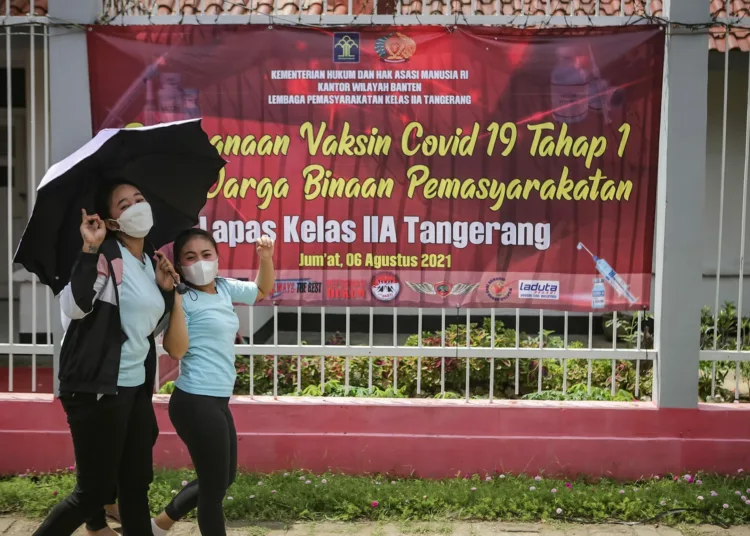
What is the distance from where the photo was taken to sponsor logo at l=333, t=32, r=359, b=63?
183 inches

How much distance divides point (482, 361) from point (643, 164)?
1583 mm

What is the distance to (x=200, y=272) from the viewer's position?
337 cm

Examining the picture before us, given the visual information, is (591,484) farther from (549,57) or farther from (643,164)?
(549,57)

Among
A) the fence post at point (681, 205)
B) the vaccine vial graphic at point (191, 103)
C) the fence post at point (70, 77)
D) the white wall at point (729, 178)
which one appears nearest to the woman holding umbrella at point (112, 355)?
the vaccine vial graphic at point (191, 103)

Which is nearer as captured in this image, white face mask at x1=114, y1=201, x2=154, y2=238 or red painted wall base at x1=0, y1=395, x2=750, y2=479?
white face mask at x1=114, y1=201, x2=154, y2=238

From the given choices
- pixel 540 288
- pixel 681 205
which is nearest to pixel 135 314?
pixel 540 288

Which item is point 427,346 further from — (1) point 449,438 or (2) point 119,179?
(2) point 119,179

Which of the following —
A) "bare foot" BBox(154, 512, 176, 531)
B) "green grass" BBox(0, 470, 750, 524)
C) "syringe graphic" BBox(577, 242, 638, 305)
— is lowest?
"green grass" BBox(0, 470, 750, 524)

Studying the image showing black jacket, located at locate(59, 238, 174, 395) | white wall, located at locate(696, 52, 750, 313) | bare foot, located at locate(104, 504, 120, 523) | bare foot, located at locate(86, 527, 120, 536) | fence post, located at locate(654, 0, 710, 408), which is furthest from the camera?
white wall, located at locate(696, 52, 750, 313)

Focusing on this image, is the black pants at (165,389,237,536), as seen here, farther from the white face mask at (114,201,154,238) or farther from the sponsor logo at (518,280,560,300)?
the sponsor logo at (518,280,560,300)

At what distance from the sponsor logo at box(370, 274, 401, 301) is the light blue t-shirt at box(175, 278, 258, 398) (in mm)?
1433

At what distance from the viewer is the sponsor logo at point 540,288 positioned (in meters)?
4.73

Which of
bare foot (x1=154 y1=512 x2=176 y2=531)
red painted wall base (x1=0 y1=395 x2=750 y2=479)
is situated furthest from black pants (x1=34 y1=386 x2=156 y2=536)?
red painted wall base (x1=0 y1=395 x2=750 y2=479)

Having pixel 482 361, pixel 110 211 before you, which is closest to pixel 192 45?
pixel 110 211
